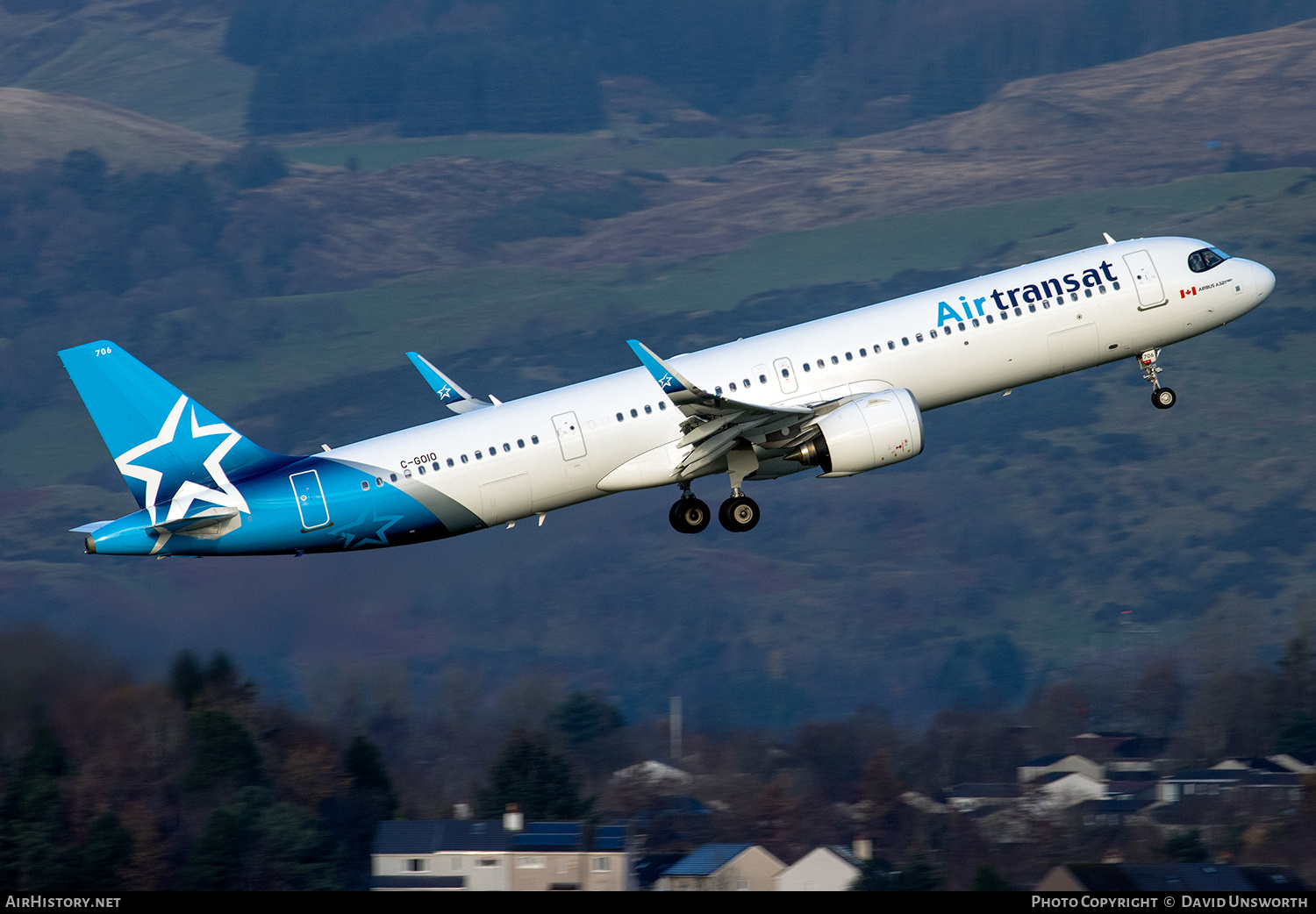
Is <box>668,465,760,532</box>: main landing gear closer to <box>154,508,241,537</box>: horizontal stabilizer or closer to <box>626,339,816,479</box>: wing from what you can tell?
<box>626,339,816,479</box>: wing

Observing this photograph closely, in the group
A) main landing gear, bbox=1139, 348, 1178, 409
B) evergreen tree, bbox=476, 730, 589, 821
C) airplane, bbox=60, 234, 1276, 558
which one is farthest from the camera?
evergreen tree, bbox=476, 730, 589, 821

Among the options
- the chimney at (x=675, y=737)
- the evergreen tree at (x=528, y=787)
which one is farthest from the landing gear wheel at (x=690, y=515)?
the chimney at (x=675, y=737)

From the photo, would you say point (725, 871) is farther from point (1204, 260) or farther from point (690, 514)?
point (1204, 260)

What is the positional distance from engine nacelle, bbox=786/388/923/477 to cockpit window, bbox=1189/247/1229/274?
37.3 feet

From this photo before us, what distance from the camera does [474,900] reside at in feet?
78.5

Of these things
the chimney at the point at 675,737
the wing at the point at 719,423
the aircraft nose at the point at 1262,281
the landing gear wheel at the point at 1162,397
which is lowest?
the chimney at the point at 675,737

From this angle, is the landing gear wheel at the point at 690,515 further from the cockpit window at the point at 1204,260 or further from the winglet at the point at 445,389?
the cockpit window at the point at 1204,260

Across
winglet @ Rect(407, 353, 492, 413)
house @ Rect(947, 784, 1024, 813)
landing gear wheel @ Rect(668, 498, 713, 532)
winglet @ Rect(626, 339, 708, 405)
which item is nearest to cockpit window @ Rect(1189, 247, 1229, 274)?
landing gear wheel @ Rect(668, 498, 713, 532)

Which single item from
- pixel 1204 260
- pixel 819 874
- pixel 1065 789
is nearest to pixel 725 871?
pixel 819 874

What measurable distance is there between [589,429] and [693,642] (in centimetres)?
14798

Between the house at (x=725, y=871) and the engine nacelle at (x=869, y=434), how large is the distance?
114ft

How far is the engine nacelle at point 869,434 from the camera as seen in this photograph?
45406mm

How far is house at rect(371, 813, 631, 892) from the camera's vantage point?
75.6 meters

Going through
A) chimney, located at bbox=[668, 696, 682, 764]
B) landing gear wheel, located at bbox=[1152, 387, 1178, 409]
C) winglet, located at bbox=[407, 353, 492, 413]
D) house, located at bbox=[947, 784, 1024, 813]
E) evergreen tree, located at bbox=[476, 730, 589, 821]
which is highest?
winglet, located at bbox=[407, 353, 492, 413]
